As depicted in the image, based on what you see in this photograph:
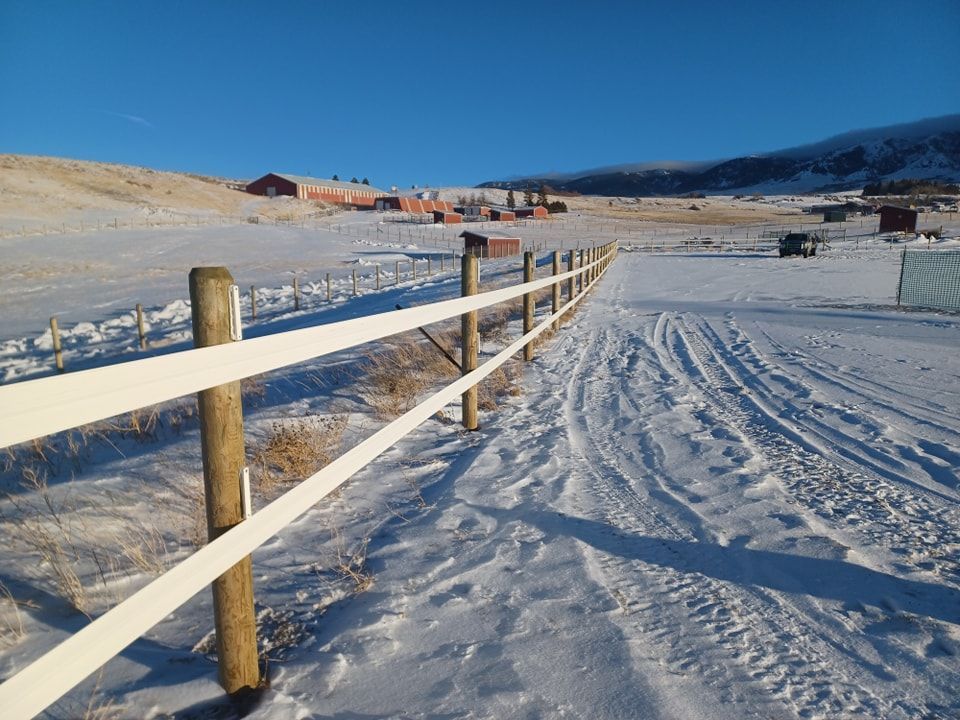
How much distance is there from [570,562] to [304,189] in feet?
375

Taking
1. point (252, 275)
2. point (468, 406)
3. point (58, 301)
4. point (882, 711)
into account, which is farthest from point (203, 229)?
point (882, 711)

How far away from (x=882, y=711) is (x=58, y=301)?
32492 mm

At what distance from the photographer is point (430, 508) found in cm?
377

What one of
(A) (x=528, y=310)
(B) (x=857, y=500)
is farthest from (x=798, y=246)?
(B) (x=857, y=500)

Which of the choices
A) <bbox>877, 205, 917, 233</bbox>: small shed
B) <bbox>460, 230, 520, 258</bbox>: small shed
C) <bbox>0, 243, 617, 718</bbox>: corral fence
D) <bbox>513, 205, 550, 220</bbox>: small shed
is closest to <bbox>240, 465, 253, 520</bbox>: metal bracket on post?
<bbox>0, 243, 617, 718</bbox>: corral fence

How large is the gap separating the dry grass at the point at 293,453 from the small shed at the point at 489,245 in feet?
162

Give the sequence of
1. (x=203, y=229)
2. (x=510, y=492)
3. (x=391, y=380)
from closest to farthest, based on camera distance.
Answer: (x=510, y=492) < (x=391, y=380) < (x=203, y=229)

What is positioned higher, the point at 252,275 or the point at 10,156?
the point at 10,156

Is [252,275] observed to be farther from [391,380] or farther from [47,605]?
[47,605]

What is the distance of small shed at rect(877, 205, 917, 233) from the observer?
2635 inches

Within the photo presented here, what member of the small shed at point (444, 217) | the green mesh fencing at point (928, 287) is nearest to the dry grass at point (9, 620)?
the green mesh fencing at point (928, 287)

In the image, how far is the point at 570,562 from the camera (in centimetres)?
306

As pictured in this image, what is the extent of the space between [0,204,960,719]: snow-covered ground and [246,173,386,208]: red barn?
11033 centimetres

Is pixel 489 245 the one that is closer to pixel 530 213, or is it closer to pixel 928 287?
pixel 928 287
